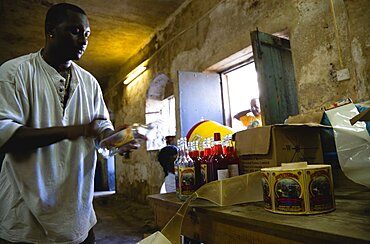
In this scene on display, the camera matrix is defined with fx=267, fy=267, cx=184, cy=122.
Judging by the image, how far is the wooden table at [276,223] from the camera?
24.9 inches

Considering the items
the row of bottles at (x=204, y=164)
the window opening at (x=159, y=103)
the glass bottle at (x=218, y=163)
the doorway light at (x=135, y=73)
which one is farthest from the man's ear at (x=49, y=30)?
the doorway light at (x=135, y=73)

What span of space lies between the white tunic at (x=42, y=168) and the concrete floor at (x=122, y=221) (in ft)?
7.14

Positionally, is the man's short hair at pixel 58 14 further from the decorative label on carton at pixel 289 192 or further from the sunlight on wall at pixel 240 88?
the sunlight on wall at pixel 240 88

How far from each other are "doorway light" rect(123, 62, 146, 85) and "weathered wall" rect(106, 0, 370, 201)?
0.22m

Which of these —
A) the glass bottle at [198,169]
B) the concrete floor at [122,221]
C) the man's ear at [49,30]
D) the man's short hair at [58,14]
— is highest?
the man's short hair at [58,14]

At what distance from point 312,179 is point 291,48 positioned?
203 centimetres

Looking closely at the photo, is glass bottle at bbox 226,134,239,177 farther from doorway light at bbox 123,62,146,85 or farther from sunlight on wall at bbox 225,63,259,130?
doorway light at bbox 123,62,146,85

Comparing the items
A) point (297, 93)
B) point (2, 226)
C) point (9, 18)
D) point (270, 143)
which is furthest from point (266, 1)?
point (9, 18)

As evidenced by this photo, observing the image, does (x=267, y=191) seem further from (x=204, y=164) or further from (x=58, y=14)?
(x=58, y=14)

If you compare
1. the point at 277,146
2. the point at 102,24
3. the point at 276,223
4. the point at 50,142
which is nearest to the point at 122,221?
the point at 102,24

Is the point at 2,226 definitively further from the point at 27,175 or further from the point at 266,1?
the point at 266,1

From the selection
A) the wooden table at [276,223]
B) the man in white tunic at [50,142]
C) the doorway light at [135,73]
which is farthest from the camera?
the doorway light at [135,73]

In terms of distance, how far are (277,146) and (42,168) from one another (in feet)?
3.19

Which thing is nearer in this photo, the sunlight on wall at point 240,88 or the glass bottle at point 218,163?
the glass bottle at point 218,163
